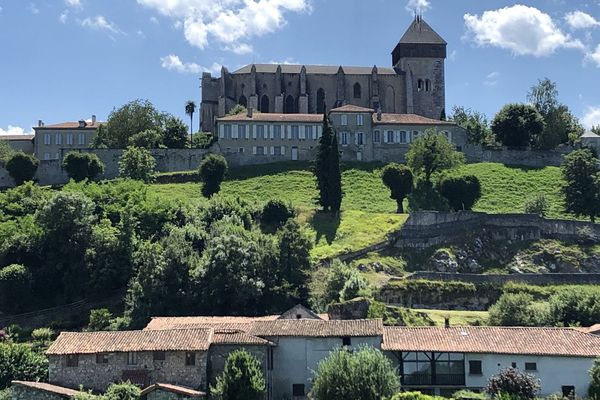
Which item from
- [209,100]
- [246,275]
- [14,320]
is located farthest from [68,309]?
[209,100]

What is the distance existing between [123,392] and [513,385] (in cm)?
1560

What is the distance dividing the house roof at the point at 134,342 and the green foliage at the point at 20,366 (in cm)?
225

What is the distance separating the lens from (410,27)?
403 ft

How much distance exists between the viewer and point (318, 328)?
131 feet

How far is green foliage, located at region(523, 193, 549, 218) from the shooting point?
76062 millimetres

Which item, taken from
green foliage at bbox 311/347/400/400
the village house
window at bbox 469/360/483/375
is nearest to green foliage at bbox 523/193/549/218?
the village house

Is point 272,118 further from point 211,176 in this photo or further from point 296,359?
point 296,359

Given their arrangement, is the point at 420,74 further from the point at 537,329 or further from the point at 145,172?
the point at 537,329

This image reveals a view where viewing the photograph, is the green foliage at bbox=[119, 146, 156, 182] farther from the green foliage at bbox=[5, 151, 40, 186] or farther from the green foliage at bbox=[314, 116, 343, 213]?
the green foliage at bbox=[314, 116, 343, 213]

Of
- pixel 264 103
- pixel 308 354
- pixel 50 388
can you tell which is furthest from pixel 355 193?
pixel 50 388

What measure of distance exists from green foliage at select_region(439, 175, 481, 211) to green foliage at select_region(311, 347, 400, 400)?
41.7 meters

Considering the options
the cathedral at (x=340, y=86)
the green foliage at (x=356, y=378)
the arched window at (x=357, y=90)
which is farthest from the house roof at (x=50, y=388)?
the arched window at (x=357, y=90)

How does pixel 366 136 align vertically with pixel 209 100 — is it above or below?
below

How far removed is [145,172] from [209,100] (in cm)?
3027
